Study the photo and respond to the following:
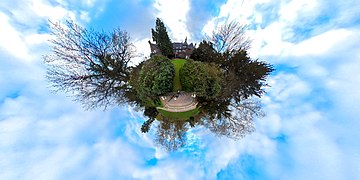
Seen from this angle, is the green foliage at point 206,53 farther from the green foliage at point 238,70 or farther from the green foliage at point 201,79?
the green foliage at point 201,79

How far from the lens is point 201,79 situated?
37.9 feet

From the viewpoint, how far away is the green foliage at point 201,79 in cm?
1161

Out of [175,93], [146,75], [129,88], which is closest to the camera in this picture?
[146,75]

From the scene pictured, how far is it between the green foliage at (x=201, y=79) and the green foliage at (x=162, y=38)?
225 centimetres

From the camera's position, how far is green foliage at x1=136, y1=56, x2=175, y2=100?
11.4m

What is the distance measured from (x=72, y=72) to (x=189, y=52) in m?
7.88

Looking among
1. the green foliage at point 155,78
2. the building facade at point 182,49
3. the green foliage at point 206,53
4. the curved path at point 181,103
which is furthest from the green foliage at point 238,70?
the green foliage at point 155,78

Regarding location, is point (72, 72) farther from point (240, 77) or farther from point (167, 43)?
point (240, 77)

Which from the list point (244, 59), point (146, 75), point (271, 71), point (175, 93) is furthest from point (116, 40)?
point (271, 71)

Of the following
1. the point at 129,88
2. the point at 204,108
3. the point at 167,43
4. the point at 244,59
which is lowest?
the point at 204,108

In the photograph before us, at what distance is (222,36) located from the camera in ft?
50.1

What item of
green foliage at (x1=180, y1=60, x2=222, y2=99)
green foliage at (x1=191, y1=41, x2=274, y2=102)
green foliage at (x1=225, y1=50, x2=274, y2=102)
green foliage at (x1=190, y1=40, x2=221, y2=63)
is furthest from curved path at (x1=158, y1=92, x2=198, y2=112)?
green foliage at (x1=190, y1=40, x2=221, y2=63)

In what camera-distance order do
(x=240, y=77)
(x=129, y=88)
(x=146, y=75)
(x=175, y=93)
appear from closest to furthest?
(x=146, y=75), (x=175, y=93), (x=240, y=77), (x=129, y=88)

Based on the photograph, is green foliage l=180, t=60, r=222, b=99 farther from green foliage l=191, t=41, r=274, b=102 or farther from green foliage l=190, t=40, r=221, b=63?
green foliage l=190, t=40, r=221, b=63
